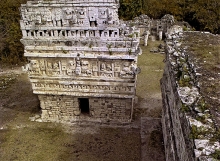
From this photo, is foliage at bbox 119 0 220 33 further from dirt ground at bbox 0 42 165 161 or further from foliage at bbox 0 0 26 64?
dirt ground at bbox 0 42 165 161

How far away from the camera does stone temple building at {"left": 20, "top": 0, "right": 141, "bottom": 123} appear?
10.0 metres

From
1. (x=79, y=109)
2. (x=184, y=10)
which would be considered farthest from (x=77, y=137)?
(x=184, y=10)

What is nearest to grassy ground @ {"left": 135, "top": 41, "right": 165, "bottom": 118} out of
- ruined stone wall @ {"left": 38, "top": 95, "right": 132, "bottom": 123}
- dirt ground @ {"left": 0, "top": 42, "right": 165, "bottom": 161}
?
dirt ground @ {"left": 0, "top": 42, "right": 165, "bottom": 161}

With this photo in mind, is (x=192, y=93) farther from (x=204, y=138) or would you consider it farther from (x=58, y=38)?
(x=58, y=38)

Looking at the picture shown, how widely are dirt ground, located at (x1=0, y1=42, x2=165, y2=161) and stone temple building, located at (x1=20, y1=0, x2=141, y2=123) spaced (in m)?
0.86

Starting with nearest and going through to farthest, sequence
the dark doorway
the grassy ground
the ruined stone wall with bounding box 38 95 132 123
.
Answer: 1. the ruined stone wall with bounding box 38 95 132 123
2. the dark doorway
3. the grassy ground

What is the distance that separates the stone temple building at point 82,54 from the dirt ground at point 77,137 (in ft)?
2.81

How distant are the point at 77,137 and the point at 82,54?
3609 millimetres

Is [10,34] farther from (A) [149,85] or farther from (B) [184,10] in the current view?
(B) [184,10]

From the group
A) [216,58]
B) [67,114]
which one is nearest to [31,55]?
[67,114]

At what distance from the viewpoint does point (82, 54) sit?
1041 cm

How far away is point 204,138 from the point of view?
448 centimetres

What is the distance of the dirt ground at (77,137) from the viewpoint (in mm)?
9992

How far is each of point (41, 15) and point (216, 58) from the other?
6844 mm
